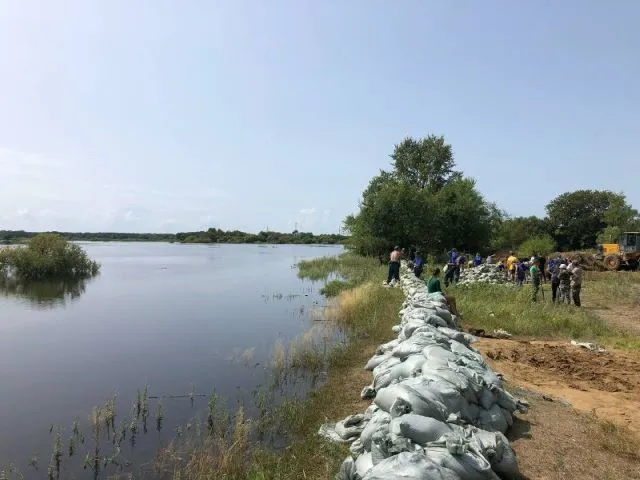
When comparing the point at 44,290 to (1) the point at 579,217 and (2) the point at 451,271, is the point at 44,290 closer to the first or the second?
(2) the point at 451,271

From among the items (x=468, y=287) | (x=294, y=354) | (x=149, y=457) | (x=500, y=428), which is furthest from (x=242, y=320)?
(x=500, y=428)

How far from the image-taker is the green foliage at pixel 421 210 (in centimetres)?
3288

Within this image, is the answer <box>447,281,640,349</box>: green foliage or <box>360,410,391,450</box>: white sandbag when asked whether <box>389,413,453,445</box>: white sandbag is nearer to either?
<box>360,410,391,450</box>: white sandbag

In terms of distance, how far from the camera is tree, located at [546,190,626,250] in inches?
2122

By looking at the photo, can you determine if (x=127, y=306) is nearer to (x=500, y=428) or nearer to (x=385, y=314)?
(x=385, y=314)

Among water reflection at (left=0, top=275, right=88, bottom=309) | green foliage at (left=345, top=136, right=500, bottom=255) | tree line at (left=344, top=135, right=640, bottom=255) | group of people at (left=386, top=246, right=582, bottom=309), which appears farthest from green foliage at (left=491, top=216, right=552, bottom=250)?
water reflection at (left=0, top=275, right=88, bottom=309)

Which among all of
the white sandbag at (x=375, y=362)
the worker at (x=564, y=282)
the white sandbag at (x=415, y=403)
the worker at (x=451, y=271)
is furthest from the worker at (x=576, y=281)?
the white sandbag at (x=415, y=403)

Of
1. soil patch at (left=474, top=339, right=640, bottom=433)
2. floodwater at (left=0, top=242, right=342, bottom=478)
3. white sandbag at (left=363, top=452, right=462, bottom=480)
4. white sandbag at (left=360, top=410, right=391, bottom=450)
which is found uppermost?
white sandbag at (left=363, top=452, right=462, bottom=480)

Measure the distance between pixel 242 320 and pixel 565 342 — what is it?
8.82 metres

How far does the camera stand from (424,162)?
46.1 meters

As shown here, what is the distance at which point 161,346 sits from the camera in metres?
11.3

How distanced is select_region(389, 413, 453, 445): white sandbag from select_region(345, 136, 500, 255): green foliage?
95.2 ft

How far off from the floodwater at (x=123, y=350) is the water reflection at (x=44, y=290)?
0.26ft

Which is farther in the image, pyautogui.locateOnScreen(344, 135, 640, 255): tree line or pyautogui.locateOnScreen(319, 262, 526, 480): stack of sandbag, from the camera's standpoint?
pyautogui.locateOnScreen(344, 135, 640, 255): tree line
